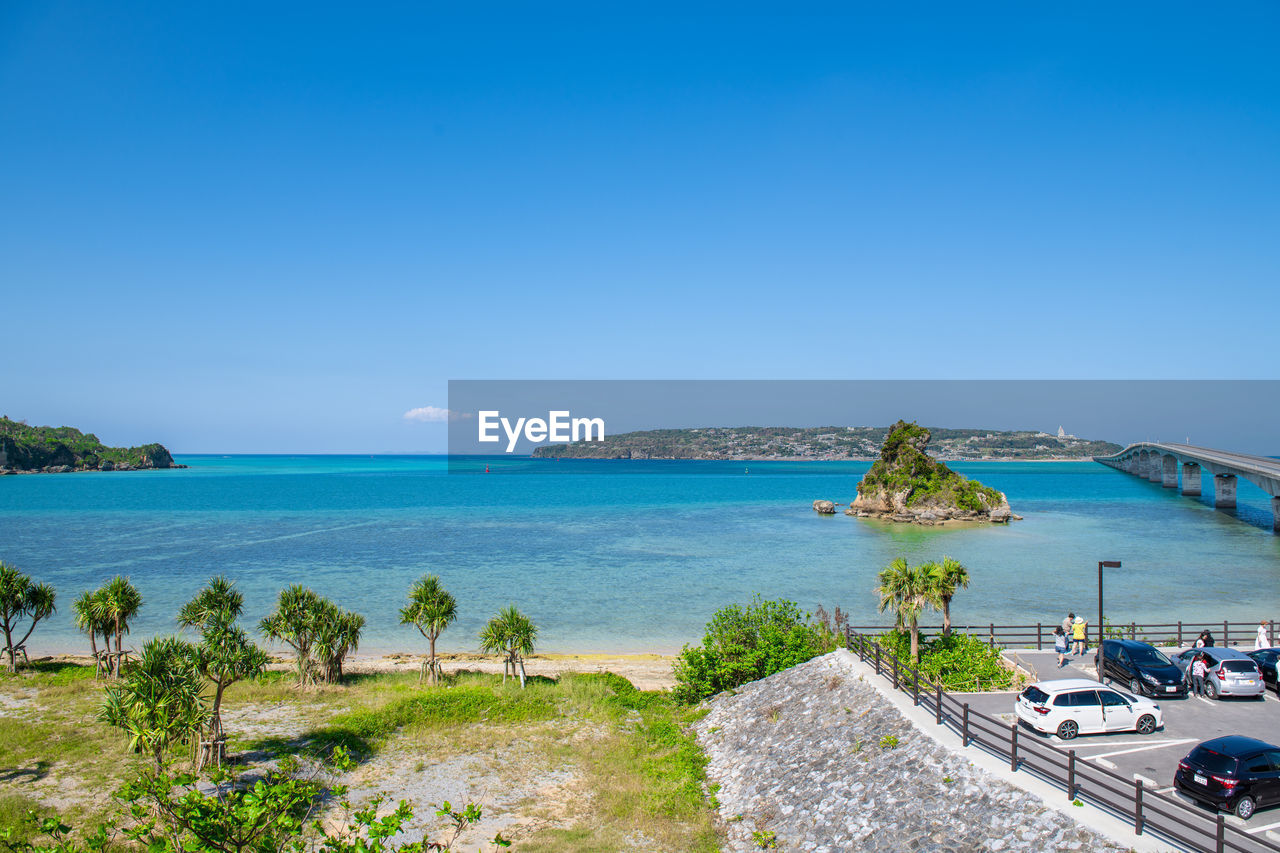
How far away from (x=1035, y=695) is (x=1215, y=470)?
399 ft

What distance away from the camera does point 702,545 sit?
75.1 metres

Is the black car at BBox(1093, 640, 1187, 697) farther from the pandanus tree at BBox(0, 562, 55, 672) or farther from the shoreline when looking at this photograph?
the pandanus tree at BBox(0, 562, 55, 672)

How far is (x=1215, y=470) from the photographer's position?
112 metres

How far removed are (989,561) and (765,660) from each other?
1717 inches

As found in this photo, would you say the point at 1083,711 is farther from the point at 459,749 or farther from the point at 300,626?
the point at 300,626

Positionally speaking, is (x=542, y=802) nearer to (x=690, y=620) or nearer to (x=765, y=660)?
(x=765, y=660)

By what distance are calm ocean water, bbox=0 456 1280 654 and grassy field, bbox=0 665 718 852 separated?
422 inches

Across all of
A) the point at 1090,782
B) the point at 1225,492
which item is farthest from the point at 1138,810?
the point at 1225,492

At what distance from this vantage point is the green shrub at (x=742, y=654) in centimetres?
2770

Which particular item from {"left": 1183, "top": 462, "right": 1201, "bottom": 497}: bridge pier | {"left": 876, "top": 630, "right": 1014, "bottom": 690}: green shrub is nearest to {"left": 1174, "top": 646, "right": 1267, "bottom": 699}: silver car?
{"left": 876, "top": 630, "right": 1014, "bottom": 690}: green shrub

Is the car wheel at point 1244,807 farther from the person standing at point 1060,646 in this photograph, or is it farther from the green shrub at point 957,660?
the person standing at point 1060,646

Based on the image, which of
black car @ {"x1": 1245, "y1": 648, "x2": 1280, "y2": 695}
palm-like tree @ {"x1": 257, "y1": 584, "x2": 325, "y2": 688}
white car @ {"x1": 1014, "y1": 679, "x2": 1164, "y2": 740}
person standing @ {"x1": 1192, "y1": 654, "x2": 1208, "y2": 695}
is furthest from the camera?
palm-like tree @ {"x1": 257, "y1": 584, "x2": 325, "y2": 688}

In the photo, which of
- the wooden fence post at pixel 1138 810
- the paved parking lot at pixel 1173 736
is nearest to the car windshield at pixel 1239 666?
the paved parking lot at pixel 1173 736

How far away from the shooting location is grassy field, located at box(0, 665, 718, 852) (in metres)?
18.5
